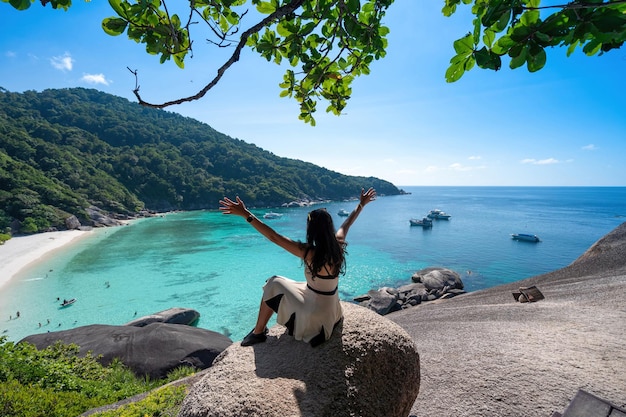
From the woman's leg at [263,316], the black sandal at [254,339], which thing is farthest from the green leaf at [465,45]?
the black sandal at [254,339]

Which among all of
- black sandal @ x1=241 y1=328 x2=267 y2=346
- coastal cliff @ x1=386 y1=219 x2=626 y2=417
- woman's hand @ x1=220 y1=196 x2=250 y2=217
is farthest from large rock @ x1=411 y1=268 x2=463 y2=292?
woman's hand @ x1=220 y1=196 x2=250 y2=217

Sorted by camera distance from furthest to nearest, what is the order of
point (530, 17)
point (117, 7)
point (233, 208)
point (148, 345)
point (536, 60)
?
1. point (148, 345)
2. point (233, 208)
3. point (117, 7)
4. point (536, 60)
5. point (530, 17)

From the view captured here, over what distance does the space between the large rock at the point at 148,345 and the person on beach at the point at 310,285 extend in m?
9.44

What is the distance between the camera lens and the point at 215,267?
3416 centimetres

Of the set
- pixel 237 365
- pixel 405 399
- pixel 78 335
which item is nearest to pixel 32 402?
pixel 237 365

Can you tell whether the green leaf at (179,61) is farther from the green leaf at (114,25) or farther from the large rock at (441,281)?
the large rock at (441,281)

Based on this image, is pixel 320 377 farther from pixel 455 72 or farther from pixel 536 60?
pixel 536 60

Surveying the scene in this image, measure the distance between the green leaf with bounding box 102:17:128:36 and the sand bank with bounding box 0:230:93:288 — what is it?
114 ft

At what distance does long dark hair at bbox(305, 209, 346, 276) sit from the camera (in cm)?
318

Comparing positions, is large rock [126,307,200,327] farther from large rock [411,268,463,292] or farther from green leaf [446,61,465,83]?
green leaf [446,61,465,83]

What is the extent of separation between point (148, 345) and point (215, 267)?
915 inches

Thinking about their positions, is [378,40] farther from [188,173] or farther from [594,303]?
[188,173]

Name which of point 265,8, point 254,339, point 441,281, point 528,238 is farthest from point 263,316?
point 528,238

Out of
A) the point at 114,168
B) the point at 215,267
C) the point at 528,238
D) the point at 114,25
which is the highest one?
A: the point at 114,168
